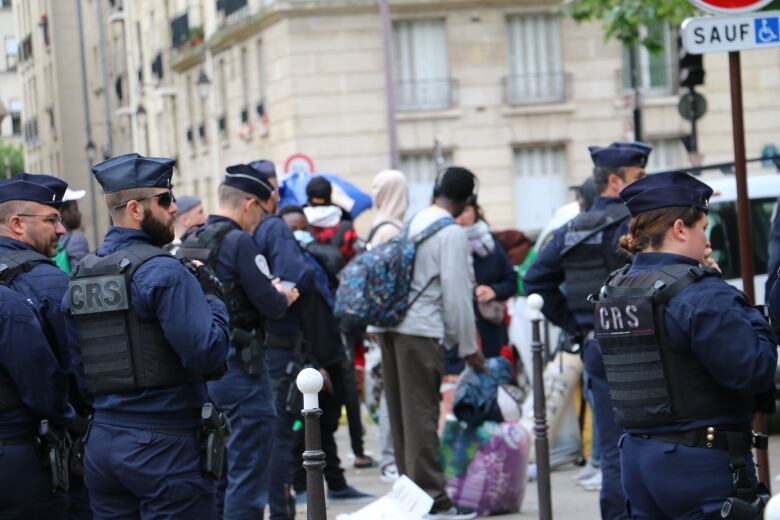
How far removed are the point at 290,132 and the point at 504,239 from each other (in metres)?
23.0

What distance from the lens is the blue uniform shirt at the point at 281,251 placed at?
9.70m

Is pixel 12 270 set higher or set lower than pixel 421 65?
lower

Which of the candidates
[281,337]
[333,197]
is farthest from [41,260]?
[333,197]

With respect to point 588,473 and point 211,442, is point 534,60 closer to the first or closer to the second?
point 588,473

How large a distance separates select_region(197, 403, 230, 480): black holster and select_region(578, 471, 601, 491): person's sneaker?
17.1 ft

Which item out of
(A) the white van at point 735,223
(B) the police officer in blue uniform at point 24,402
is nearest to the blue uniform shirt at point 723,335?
(B) the police officer in blue uniform at point 24,402

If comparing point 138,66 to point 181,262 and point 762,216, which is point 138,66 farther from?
point 181,262

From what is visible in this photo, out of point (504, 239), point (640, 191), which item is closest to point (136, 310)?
point (640, 191)

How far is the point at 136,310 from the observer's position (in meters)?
6.26

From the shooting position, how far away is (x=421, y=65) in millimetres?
38281

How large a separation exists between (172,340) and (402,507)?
10.9 feet

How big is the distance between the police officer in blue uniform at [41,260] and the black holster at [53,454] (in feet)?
0.63

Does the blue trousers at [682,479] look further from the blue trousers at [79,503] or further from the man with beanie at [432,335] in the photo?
the man with beanie at [432,335]

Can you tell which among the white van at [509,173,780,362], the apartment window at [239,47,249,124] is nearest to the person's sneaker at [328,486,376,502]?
the white van at [509,173,780,362]
